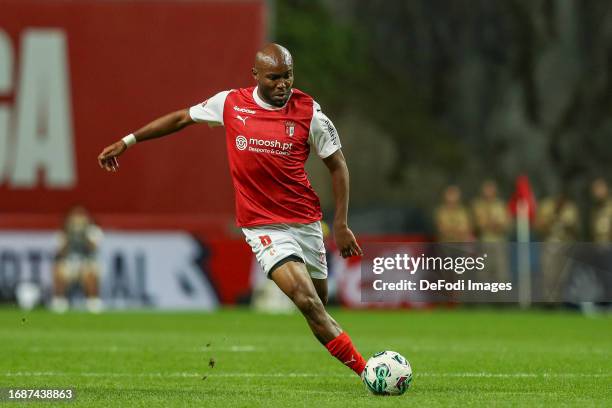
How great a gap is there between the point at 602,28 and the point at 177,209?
786 inches

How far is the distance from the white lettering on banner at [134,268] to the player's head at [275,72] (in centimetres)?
1567

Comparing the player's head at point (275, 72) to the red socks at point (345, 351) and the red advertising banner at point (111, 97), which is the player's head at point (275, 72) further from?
the red advertising banner at point (111, 97)

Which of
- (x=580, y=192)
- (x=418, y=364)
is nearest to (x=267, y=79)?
(x=418, y=364)

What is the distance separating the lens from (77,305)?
2672cm

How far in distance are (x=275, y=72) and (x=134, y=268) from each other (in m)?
16.2

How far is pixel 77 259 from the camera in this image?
85.5 feet

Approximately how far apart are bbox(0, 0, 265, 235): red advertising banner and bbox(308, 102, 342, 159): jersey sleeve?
52.7 ft

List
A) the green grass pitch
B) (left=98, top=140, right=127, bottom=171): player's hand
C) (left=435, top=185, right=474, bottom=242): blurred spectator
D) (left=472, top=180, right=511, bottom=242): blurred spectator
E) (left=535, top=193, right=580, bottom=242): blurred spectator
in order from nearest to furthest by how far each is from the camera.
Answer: the green grass pitch → (left=98, top=140, right=127, bottom=171): player's hand → (left=535, top=193, right=580, bottom=242): blurred spectator → (left=435, top=185, right=474, bottom=242): blurred spectator → (left=472, top=180, right=511, bottom=242): blurred spectator

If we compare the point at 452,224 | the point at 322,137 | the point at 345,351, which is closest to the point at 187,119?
the point at 322,137

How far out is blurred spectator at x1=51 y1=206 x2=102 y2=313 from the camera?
26.0 metres

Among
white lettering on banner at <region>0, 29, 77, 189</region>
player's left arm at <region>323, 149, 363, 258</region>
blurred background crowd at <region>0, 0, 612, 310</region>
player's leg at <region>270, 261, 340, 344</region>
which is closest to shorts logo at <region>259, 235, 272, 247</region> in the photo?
player's leg at <region>270, 261, 340, 344</region>

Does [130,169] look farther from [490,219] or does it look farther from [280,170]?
[280,170]

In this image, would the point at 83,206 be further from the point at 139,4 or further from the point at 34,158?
the point at 139,4

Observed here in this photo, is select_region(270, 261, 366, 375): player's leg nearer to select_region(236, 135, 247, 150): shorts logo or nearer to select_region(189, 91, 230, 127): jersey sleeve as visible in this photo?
select_region(236, 135, 247, 150): shorts logo
